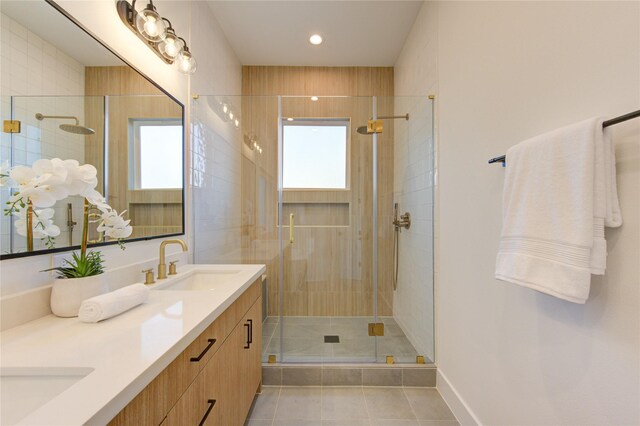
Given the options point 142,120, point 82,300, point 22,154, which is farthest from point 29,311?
point 142,120

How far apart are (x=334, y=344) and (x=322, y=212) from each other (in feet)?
3.83

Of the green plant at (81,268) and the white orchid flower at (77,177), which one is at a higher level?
the white orchid flower at (77,177)

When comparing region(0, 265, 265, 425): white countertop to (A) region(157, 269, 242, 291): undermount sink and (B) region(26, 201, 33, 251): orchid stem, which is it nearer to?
(B) region(26, 201, 33, 251): orchid stem

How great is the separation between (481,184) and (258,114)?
189cm

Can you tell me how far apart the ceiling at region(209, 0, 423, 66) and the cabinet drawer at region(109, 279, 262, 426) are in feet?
7.89

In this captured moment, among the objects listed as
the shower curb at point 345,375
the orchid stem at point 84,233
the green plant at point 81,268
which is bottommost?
the shower curb at point 345,375

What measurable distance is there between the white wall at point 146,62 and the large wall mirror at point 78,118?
2.1 inches

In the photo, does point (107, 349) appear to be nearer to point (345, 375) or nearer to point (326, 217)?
point (345, 375)

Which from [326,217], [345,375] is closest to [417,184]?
[326,217]

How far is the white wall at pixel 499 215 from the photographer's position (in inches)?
28.3

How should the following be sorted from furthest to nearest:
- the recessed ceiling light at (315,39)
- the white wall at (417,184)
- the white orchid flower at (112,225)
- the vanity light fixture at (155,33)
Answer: the recessed ceiling light at (315,39)
the white wall at (417,184)
the vanity light fixture at (155,33)
the white orchid flower at (112,225)

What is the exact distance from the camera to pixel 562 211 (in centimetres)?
78

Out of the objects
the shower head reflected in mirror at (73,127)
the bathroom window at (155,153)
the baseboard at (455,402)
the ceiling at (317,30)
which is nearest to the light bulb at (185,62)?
the bathroom window at (155,153)

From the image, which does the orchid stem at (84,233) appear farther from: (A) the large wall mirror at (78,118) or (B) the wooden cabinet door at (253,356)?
(B) the wooden cabinet door at (253,356)
